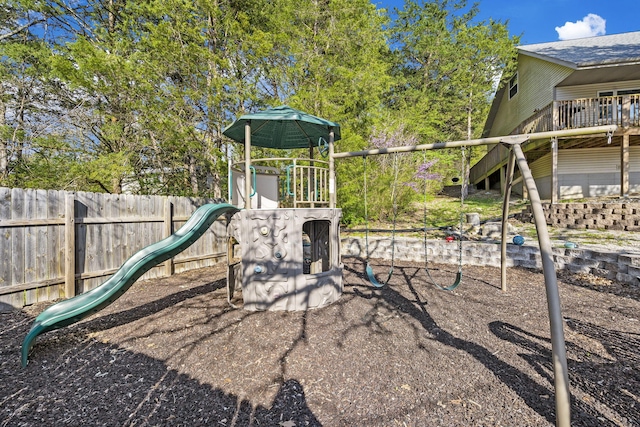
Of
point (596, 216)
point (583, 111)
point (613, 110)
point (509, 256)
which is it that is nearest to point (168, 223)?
point (509, 256)

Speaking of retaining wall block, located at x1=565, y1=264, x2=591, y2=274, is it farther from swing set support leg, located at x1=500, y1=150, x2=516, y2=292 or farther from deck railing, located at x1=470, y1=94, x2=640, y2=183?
deck railing, located at x1=470, y1=94, x2=640, y2=183

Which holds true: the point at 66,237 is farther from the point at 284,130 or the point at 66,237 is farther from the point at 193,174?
the point at 193,174

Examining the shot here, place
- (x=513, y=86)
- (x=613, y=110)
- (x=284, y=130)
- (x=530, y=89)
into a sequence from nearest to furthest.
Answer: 1. (x=284, y=130)
2. (x=613, y=110)
3. (x=530, y=89)
4. (x=513, y=86)

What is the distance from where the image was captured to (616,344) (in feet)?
10.3

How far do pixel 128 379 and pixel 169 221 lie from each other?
4.33 metres

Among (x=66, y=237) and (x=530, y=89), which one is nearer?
(x=66, y=237)

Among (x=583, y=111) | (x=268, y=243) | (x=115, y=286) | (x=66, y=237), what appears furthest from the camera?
(x=583, y=111)

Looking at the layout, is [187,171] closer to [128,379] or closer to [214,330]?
[214,330]

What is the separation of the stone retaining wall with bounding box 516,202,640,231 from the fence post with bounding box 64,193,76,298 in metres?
12.1

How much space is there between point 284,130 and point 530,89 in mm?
14691

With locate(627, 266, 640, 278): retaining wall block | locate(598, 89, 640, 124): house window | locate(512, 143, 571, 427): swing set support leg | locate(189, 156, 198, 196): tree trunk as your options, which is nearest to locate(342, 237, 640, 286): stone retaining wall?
locate(627, 266, 640, 278): retaining wall block

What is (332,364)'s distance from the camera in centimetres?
290

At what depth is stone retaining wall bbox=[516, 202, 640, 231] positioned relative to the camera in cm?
779

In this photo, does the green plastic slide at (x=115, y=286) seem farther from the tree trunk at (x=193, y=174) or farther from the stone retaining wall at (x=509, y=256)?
the tree trunk at (x=193, y=174)
